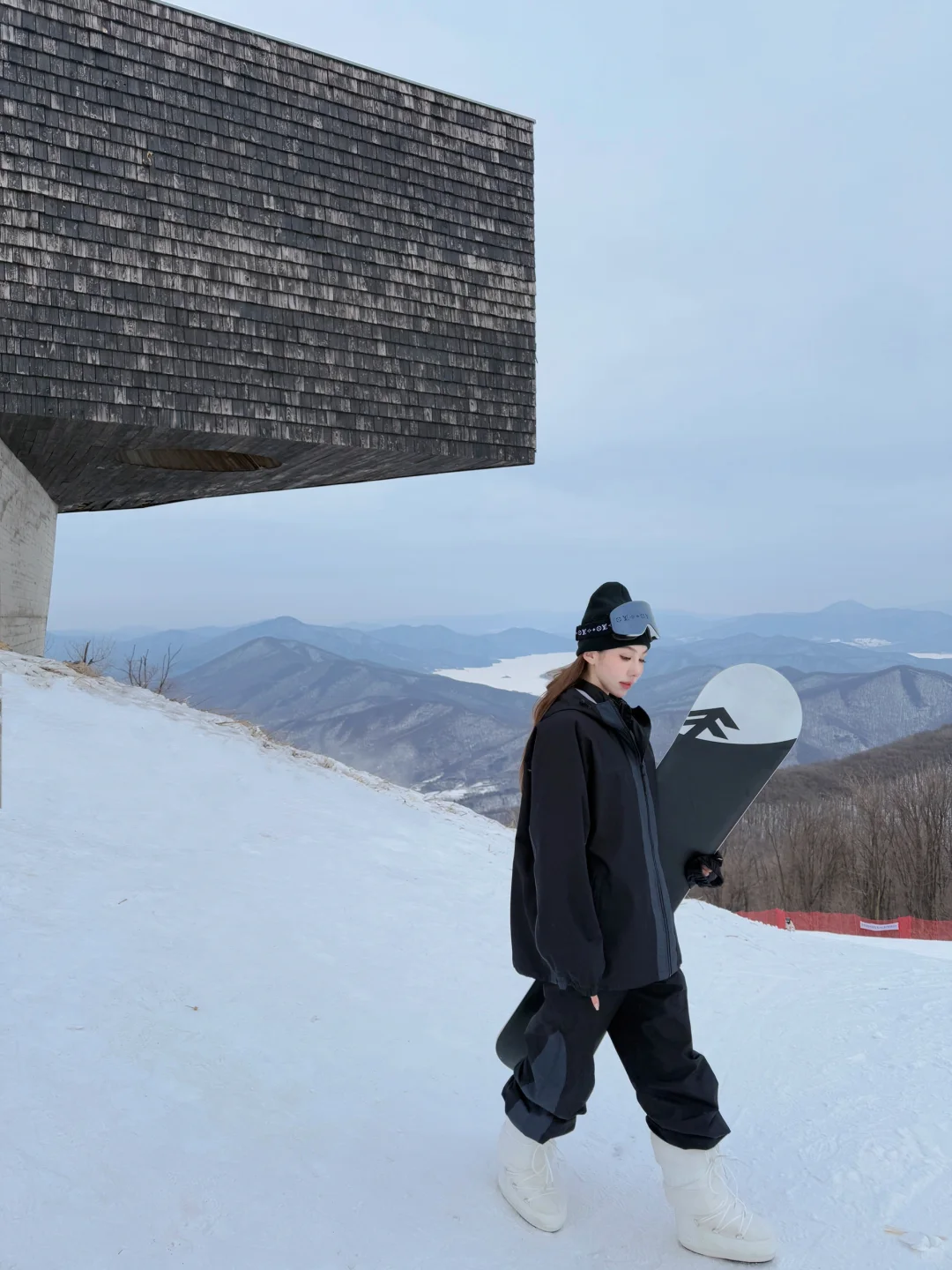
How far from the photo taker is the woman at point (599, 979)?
7.47 ft

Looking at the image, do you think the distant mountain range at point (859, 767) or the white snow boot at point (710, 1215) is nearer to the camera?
the white snow boot at point (710, 1215)

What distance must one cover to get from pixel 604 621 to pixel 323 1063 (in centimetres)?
200

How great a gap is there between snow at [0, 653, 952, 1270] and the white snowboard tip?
1.45 m

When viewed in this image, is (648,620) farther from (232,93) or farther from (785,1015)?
(232,93)

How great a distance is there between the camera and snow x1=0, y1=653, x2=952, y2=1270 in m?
2.33

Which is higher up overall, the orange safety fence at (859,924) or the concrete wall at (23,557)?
the concrete wall at (23,557)

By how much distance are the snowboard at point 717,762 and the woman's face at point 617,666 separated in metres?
0.47

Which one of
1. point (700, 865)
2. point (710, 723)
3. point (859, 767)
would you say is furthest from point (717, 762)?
point (859, 767)

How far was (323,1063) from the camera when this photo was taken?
3.21m

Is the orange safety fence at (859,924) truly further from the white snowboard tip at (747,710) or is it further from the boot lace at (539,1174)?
the boot lace at (539,1174)

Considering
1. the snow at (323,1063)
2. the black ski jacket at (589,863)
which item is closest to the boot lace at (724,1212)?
the snow at (323,1063)

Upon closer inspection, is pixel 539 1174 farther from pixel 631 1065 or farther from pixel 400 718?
pixel 400 718

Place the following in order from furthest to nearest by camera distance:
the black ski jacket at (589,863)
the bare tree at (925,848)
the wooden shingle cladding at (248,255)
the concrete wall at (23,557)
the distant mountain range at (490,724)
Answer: the distant mountain range at (490,724), the bare tree at (925,848), the concrete wall at (23,557), the wooden shingle cladding at (248,255), the black ski jacket at (589,863)

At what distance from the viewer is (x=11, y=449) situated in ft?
29.1
